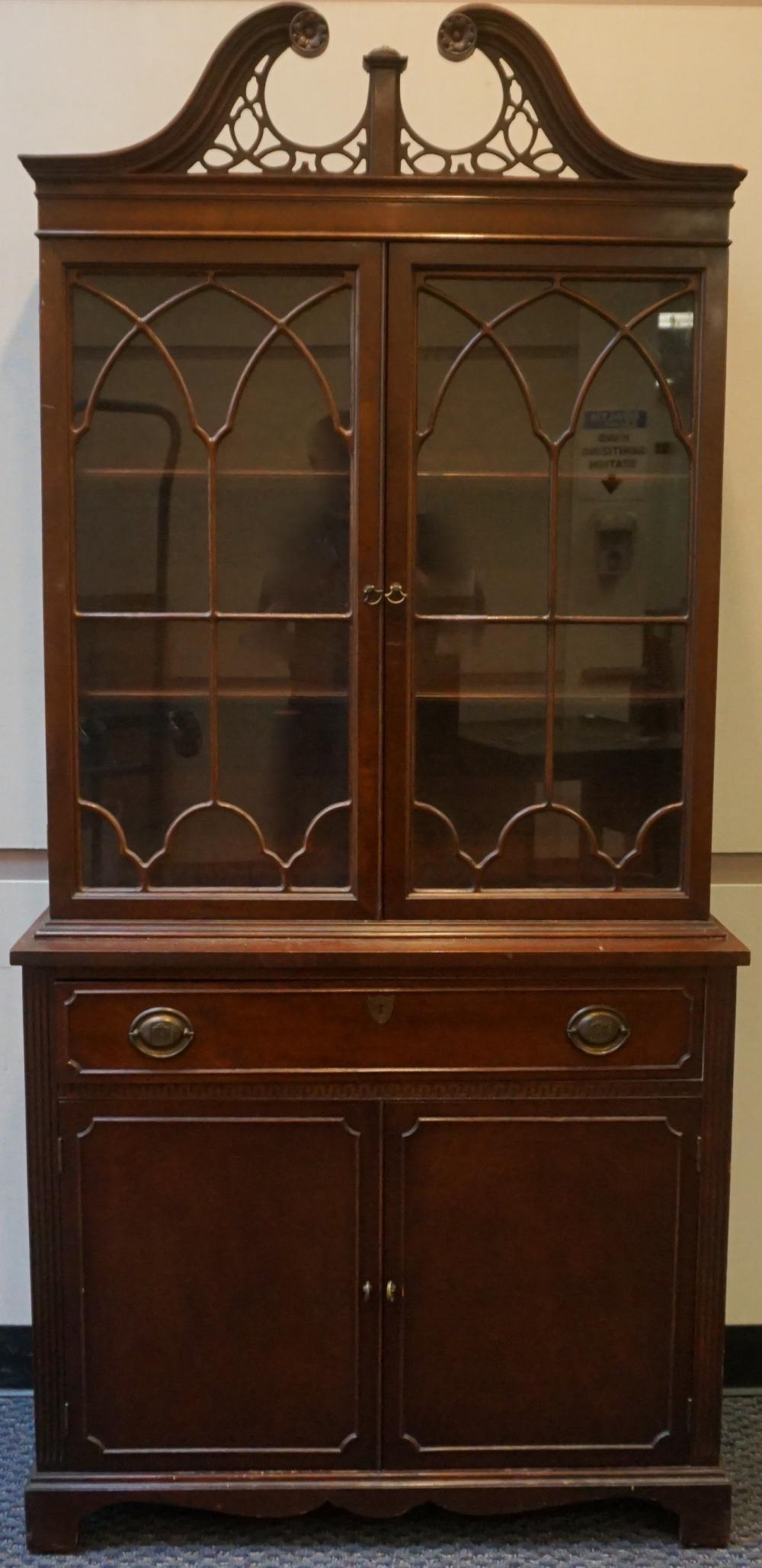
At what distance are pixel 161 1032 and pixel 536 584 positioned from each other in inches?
28.9

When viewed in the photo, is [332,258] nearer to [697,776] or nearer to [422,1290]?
[697,776]

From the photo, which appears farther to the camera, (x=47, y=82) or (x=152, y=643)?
(x=47, y=82)

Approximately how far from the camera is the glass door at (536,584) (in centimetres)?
157

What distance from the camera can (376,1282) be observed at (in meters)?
1.63

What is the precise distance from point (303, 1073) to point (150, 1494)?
58cm

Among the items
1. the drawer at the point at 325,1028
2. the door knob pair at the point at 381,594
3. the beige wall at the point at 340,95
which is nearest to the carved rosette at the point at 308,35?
the beige wall at the point at 340,95

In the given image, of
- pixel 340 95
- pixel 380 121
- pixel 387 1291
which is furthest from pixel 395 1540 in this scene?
pixel 340 95

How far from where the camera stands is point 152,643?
162cm

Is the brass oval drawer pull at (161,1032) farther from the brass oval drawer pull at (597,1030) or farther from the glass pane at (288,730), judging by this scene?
the brass oval drawer pull at (597,1030)

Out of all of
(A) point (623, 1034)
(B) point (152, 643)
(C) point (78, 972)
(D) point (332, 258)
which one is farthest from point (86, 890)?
(D) point (332, 258)

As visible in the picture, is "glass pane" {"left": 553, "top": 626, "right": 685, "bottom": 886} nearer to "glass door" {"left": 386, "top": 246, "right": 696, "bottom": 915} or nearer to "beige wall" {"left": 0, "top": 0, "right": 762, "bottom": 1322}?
"glass door" {"left": 386, "top": 246, "right": 696, "bottom": 915}

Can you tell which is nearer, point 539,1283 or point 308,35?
A: point 308,35

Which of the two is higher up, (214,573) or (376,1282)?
(214,573)

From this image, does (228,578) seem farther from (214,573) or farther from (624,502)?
(624,502)
